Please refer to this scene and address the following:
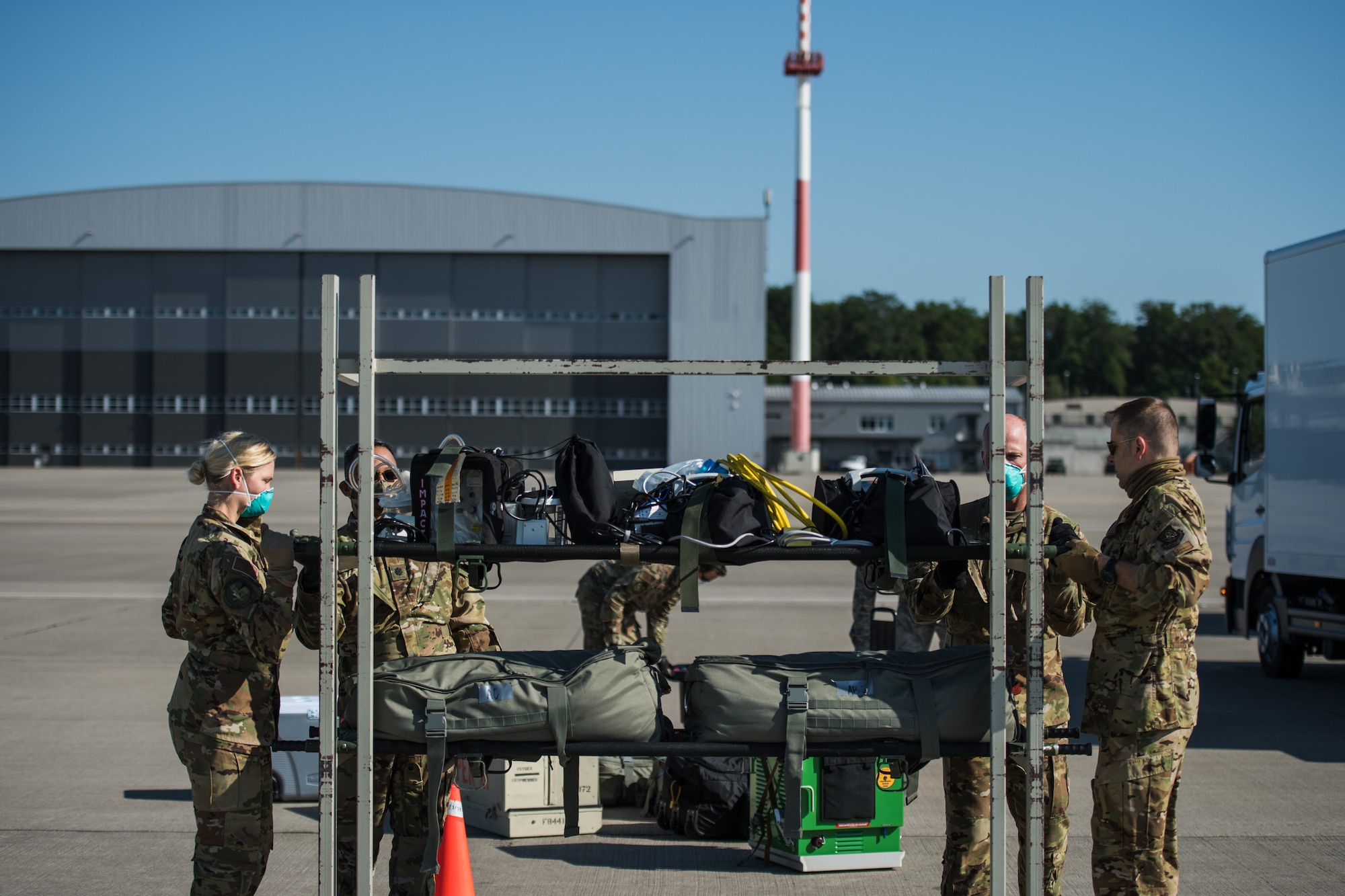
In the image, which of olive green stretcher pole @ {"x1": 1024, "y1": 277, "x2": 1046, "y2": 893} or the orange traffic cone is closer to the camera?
olive green stretcher pole @ {"x1": 1024, "y1": 277, "x2": 1046, "y2": 893}

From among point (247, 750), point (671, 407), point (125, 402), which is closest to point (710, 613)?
point (247, 750)

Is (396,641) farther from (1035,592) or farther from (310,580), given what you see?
(1035,592)

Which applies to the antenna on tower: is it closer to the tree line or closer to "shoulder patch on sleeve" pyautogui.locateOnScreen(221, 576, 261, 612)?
"shoulder patch on sleeve" pyautogui.locateOnScreen(221, 576, 261, 612)

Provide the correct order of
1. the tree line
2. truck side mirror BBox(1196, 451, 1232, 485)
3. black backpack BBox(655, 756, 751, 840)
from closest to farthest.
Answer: black backpack BBox(655, 756, 751, 840) < truck side mirror BBox(1196, 451, 1232, 485) < the tree line

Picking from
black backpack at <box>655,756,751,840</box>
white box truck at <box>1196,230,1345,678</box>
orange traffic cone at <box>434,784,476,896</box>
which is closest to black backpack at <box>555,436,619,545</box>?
orange traffic cone at <box>434,784,476,896</box>

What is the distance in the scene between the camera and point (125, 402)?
179ft

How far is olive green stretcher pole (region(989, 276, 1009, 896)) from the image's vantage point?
123 inches

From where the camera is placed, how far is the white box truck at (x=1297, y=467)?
776 cm

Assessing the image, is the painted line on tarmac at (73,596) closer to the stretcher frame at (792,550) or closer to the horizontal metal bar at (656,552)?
the stretcher frame at (792,550)

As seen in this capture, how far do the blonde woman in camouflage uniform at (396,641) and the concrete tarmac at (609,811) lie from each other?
30.2 inches

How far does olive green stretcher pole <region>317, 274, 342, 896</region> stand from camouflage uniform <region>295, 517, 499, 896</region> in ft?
1.29

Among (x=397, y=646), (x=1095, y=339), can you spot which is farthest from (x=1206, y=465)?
(x=1095, y=339)

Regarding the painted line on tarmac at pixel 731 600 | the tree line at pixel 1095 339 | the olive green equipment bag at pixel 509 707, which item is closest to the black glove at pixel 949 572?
the olive green equipment bag at pixel 509 707

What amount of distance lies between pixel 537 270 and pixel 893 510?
4998 centimetres
